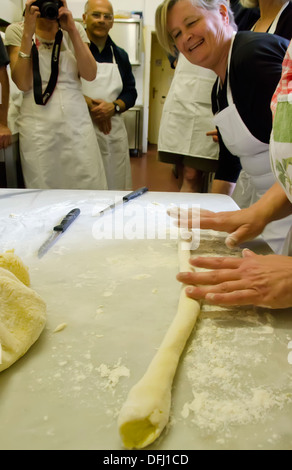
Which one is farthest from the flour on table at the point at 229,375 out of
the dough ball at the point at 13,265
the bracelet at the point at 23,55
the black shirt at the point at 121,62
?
the black shirt at the point at 121,62

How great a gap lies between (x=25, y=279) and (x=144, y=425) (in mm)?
400

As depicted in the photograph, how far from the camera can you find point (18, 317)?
1.88 ft

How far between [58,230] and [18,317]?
1.48 ft

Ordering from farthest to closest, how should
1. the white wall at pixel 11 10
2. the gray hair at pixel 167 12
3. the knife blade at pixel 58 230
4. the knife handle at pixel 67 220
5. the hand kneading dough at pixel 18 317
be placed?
the white wall at pixel 11 10 < the gray hair at pixel 167 12 < the knife handle at pixel 67 220 < the knife blade at pixel 58 230 < the hand kneading dough at pixel 18 317

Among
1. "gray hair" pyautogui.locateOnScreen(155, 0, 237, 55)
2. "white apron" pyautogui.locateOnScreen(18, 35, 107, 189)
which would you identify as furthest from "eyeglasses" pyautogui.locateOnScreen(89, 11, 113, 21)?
"gray hair" pyautogui.locateOnScreen(155, 0, 237, 55)

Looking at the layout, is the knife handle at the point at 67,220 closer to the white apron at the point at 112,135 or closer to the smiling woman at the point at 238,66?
the smiling woman at the point at 238,66

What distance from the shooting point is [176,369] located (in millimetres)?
521

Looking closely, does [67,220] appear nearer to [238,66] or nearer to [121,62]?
[238,66]

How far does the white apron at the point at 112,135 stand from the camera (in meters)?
2.45

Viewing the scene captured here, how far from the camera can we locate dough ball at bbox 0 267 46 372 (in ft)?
1.72

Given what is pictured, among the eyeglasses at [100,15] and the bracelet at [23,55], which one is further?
the eyeglasses at [100,15]

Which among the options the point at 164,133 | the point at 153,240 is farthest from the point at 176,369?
the point at 164,133

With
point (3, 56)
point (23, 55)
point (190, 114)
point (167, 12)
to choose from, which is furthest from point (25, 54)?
point (190, 114)

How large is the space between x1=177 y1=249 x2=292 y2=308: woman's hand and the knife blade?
37 centimetres
